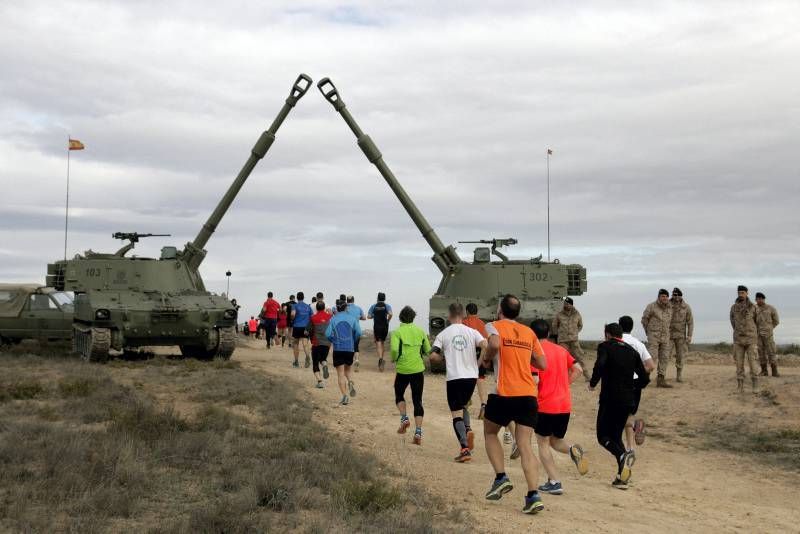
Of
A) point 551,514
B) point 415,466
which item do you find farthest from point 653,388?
point 551,514

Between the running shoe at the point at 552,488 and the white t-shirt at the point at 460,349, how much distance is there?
1575mm

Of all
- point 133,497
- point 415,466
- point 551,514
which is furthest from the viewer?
point 415,466

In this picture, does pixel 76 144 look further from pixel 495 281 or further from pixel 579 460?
pixel 579 460

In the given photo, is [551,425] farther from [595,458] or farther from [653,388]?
[653,388]

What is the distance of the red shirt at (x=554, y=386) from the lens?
8.73 metres

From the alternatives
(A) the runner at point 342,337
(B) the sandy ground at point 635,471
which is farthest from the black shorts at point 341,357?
(B) the sandy ground at point 635,471

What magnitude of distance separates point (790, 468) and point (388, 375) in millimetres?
9989

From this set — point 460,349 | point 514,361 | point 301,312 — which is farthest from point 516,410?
point 301,312

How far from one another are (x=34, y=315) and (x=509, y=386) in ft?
55.5

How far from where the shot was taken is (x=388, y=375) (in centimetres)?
1958

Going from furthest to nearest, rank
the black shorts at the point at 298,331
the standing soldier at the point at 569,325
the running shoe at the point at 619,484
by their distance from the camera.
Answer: the black shorts at the point at 298,331
the standing soldier at the point at 569,325
the running shoe at the point at 619,484

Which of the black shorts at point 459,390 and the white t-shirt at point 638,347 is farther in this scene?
the black shorts at point 459,390

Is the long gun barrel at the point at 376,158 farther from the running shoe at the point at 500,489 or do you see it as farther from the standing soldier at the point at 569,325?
the running shoe at the point at 500,489

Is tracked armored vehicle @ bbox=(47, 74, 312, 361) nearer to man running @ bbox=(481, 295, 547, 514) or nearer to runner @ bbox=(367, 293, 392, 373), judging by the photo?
runner @ bbox=(367, 293, 392, 373)
